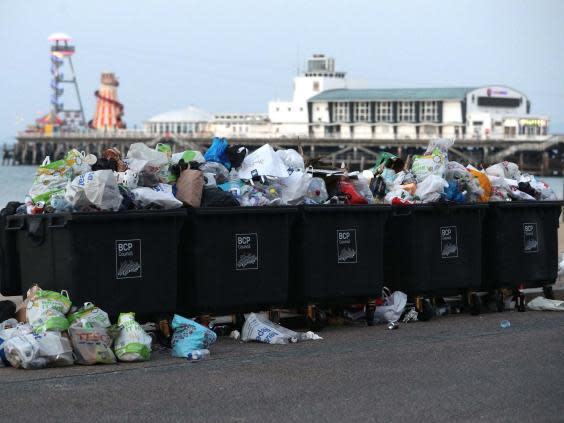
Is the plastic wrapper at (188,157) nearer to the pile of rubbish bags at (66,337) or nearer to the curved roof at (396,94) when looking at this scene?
the pile of rubbish bags at (66,337)

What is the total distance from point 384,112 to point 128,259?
10827 centimetres

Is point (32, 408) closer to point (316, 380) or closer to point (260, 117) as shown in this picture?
point (316, 380)

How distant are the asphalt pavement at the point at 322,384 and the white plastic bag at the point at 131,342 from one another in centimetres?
10

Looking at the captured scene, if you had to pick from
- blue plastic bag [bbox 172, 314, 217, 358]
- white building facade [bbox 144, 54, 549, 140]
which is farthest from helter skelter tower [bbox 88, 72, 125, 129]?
blue plastic bag [bbox 172, 314, 217, 358]

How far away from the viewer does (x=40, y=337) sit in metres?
7.92

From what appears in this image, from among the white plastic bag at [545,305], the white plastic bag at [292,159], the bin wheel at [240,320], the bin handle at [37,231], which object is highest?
the white plastic bag at [292,159]

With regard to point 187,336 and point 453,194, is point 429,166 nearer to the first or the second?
point 453,194

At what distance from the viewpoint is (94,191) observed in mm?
8586

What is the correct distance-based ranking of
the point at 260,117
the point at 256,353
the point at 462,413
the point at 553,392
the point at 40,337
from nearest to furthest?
1. the point at 462,413
2. the point at 553,392
3. the point at 40,337
4. the point at 256,353
5. the point at 260,117

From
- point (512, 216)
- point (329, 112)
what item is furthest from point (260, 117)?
point (512, 216)

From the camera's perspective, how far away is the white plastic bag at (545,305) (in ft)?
36.5

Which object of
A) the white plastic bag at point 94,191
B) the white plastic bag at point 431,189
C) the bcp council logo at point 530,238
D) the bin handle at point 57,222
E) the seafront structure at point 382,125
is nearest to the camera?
the bin handle at point 57,222

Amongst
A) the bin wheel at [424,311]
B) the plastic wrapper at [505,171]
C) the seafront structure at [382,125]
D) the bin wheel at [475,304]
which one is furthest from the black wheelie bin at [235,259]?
the seafront structure at [382,125]

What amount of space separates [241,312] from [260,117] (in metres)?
124
